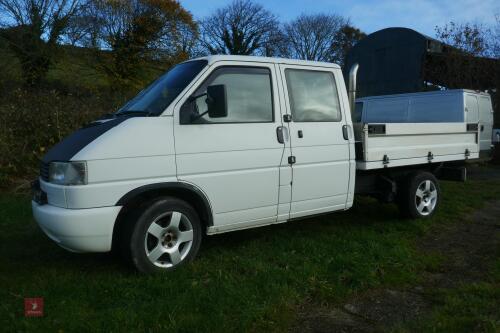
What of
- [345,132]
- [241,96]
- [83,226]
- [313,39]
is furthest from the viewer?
[313,39]

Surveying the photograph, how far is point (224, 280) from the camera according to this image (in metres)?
4.01

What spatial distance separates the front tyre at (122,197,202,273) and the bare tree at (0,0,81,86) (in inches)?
527

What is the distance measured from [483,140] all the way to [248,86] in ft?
29.6

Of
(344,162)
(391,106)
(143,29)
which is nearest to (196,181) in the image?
(344,162)

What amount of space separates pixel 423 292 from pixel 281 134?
2028 mm

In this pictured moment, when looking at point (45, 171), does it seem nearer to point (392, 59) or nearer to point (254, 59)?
point (254, 59)

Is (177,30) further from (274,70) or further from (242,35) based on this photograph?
(274,70)

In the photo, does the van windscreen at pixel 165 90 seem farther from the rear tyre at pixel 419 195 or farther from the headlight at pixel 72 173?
the rear tyre at pixel 419 195

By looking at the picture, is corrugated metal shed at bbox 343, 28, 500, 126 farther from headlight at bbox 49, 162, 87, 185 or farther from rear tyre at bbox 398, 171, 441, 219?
headlight at bbox 49, 162, 87, 185

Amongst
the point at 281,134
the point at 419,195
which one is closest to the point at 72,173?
A: the point at 281,134

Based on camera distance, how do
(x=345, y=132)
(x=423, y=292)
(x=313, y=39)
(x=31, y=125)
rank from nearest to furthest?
(x=423, y=292), (x=345, y=132), (x=31, y=125), (x=313, y=39)

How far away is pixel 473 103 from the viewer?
10.8 m

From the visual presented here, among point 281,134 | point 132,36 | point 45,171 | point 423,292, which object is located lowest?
point 423,292

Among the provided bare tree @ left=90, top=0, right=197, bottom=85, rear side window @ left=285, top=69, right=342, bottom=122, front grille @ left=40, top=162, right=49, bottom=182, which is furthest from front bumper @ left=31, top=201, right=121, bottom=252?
bare tree @ left=90, top=0, right=197, bottom=85
